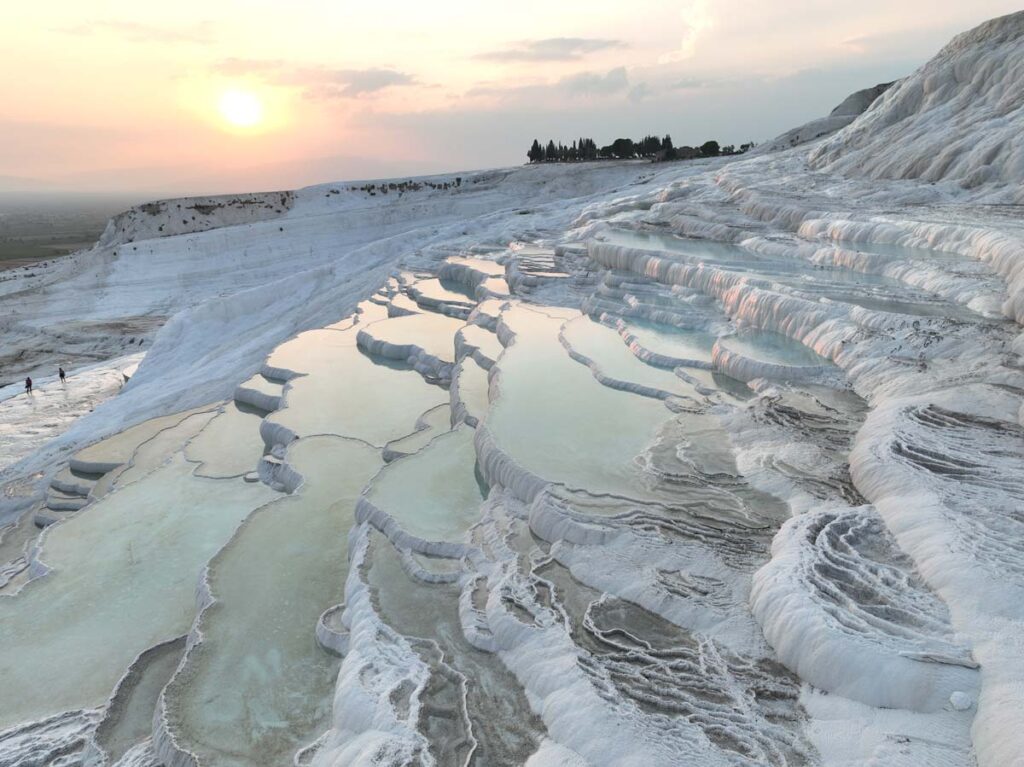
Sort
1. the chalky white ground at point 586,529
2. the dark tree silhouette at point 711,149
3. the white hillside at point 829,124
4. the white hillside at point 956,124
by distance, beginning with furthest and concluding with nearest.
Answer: the dark tree silhouette at point 711,149 < the white hillside at point 829,124 < the white hillside at point 956,124 < the chalky white ground at point 586,529

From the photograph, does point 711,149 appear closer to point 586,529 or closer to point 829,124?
point 829,124

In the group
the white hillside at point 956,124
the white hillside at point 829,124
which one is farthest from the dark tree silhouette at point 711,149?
the white hillside at point 956,124

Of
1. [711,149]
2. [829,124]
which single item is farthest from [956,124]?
[711,149]

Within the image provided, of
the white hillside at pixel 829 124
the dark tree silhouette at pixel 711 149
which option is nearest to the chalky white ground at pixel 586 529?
the white hillside at pixel 829 124

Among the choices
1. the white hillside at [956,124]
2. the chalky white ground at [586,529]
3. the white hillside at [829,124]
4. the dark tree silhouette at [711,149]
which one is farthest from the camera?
the dark tree silhouette at [711,149]

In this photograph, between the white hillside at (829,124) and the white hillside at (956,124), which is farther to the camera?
the white hillside at (829,124)

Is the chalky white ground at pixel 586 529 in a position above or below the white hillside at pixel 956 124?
below

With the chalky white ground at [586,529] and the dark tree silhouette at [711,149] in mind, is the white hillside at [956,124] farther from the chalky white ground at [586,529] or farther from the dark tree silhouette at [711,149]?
the dark tree silhouette at [711,149]
